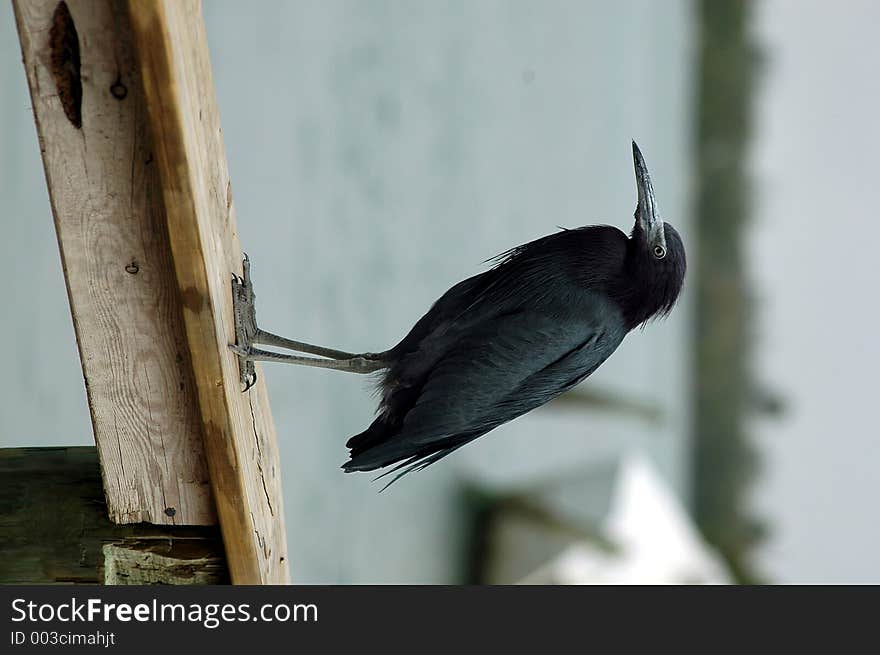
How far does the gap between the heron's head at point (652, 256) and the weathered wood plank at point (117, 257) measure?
655mm

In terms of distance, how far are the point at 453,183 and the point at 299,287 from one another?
3.26ft

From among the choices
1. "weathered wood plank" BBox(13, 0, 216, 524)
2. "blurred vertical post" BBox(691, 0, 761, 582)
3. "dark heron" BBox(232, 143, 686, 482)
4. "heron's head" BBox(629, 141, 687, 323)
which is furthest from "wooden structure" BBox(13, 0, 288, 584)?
"blurred vertical post" BBox(691, 0, 761, 582)

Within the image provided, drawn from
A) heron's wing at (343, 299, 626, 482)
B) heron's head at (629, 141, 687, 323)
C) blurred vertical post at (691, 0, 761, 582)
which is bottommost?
blurred vertical post at (691, 0, 761, 582)

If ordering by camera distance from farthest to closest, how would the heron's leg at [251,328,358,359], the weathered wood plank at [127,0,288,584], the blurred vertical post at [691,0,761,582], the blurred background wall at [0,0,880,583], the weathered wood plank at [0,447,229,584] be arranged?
1. the blurred vertical post at [691,0,761,582]
2. the blurred background wall at [0,0,880,583]
3. the heron's leg at [251,328,358,359]
4. the weathered wood plank at [0,447,229,584]
5. the weathered wood plank at [127,0,288,584]

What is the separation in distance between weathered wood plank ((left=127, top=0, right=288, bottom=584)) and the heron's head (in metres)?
0.57

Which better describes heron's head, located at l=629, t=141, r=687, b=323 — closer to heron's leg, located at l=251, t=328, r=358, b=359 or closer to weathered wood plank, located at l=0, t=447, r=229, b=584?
heron's leg, located at l=251, t=328, r=358, b=359

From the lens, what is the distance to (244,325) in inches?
44.6

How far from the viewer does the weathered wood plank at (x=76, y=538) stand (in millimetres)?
1102

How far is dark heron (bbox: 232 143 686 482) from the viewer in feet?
4.11

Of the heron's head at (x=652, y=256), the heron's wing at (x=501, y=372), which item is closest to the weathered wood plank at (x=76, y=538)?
the heron's wing at (x=501, y=372)

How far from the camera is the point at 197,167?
88 cm

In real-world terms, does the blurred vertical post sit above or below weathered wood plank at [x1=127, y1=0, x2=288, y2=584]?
below

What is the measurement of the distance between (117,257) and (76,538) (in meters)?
0.39

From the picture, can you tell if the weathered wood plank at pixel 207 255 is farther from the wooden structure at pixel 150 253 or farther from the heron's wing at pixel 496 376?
the heron's wing at pixel 496 376
